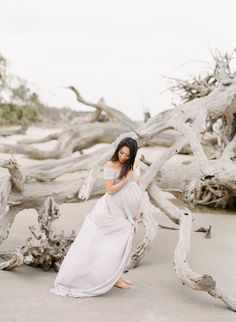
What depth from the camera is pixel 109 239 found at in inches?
173

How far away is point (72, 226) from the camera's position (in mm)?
6754

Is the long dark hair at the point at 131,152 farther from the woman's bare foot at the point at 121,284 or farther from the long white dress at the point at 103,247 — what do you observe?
the woman's bare foot at the point at 121,284

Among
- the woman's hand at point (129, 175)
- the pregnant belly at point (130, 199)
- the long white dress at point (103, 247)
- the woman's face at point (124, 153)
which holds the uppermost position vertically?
the woman's face at point (124, 153)

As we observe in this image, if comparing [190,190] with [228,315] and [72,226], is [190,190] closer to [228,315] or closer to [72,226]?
[72,226]

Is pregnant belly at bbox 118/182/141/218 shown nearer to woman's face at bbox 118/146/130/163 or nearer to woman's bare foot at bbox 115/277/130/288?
woman's face at bbox 118/146/130/163

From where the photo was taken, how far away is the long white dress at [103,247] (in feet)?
13.9

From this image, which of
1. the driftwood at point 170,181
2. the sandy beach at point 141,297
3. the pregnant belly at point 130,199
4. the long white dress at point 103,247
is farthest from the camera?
the driftwood at point 170,181

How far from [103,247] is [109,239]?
0.08m

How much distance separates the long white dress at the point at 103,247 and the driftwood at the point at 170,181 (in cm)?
41

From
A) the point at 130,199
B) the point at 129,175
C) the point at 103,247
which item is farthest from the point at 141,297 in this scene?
the point at 129,175

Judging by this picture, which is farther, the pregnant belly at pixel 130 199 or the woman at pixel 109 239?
the pregnant belly at pixel 130 199

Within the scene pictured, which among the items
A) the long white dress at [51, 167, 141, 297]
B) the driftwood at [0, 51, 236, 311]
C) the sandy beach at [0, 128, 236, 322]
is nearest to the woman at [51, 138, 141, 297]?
the long white dress at [51, 167, 141, 297]

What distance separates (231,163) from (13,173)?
3.05 meters

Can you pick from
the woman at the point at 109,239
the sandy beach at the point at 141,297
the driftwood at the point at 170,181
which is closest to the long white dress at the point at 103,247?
the woman at the point at 109,239
